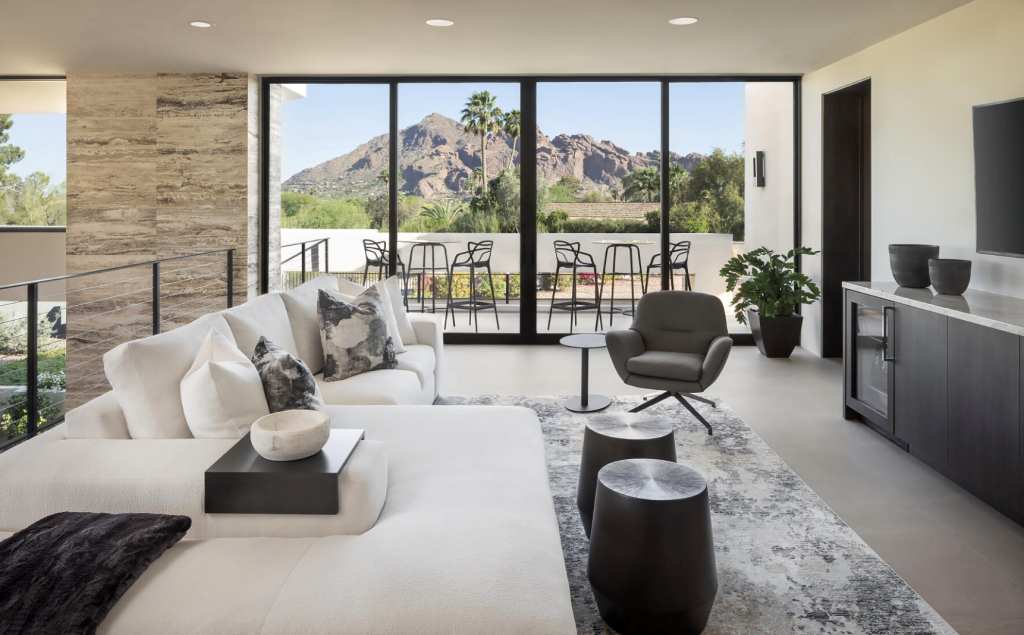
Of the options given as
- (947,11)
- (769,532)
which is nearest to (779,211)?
(947,11)

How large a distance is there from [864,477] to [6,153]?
357 inches

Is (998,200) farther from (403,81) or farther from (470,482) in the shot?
(403,81)

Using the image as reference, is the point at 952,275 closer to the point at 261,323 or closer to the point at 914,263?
the point at 914,263

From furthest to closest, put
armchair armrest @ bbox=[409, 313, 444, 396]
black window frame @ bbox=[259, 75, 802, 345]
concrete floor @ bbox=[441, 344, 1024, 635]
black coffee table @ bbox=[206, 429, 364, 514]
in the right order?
black window frame @ bbox=[259, 75, 802, 345] < armchair armrest @ bbox=[409, 313, 444, 396] < concrete floor @ bbox=[441, 344, 1024, 635] < black coffee table @ bbox=[206, 429, 364, 514]

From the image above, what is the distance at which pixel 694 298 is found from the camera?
4750mm

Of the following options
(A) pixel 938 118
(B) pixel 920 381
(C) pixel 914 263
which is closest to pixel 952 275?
(C) pixel 914 263

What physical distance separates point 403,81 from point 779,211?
3830 millimetres

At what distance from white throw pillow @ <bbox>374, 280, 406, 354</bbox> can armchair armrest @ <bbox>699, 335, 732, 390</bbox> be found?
5.83 ft

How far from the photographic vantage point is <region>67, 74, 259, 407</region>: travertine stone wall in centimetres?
668

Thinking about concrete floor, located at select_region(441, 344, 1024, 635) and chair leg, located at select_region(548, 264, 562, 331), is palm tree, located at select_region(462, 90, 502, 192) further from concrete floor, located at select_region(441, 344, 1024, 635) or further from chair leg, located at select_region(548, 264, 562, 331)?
concrete floor, located at select_region(441, 344, 1024, 635)

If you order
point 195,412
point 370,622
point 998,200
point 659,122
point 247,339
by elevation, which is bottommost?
point 370,622

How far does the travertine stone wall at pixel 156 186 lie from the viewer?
6.68m

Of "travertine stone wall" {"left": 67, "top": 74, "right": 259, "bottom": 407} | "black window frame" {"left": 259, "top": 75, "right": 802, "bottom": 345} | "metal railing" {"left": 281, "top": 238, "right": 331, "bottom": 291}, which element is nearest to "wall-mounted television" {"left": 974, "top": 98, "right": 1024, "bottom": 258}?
"black window frame" {"left": 259, "top": 75, "right": 802, "bottom": 345}

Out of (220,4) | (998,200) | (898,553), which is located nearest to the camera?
(898,553)
